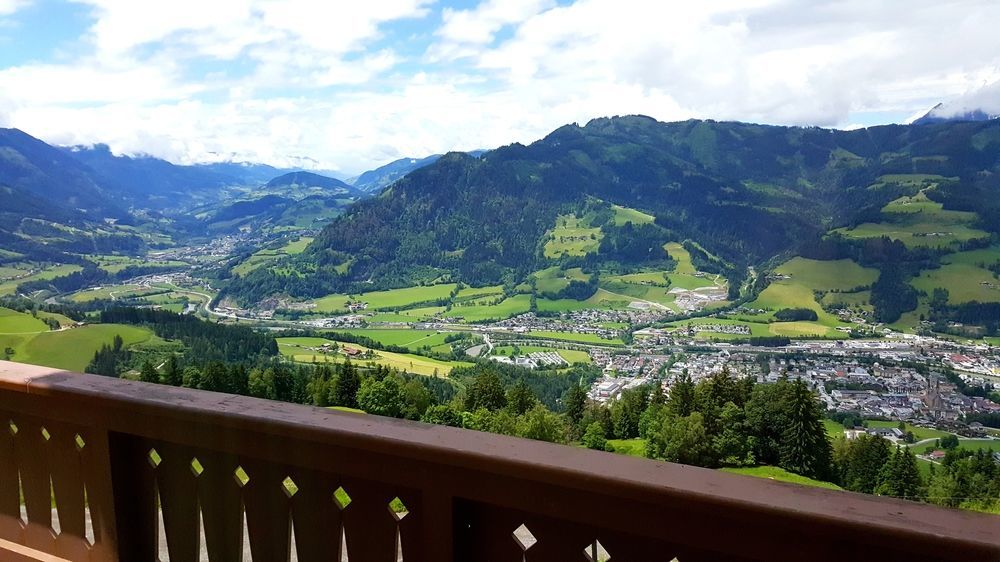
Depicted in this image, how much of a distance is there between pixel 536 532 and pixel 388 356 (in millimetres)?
60870

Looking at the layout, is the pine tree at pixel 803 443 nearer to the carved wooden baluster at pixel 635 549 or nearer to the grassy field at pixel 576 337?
the carved wooden baluster at pixel 635 549

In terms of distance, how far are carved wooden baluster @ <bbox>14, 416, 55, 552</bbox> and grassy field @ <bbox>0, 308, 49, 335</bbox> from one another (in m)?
57.6

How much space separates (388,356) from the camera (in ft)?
200

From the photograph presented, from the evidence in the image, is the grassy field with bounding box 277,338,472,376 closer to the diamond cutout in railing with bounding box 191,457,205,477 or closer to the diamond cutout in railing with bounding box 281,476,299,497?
the diamond cutout in railing with bounding box 191,457,205,477

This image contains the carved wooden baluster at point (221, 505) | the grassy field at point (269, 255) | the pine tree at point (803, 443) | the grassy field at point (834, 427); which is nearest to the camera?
the carved wooden baluster at point (221, 505)

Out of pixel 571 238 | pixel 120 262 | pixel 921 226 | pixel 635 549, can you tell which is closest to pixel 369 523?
pixel 635 549

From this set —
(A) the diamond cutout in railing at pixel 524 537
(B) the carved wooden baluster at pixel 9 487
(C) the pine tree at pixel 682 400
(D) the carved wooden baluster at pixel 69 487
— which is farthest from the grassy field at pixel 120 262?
(A) the diamond cutout in railing at pixel 524 537

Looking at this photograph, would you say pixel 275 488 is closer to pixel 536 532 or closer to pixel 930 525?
pixel 536 532

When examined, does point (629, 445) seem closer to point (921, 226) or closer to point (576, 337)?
point (576, 337)

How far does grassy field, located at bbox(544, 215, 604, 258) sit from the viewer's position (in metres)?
125

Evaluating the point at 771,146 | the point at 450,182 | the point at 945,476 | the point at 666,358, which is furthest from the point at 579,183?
the point at 945,476

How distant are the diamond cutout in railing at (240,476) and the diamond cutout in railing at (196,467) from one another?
0.19 meters

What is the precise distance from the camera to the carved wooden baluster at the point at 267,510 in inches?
81.5

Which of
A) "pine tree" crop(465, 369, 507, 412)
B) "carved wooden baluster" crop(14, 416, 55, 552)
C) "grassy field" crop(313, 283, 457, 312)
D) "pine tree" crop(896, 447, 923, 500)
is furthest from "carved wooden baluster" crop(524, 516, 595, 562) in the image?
"grassy field" crop(313, 283, 457, 312)
